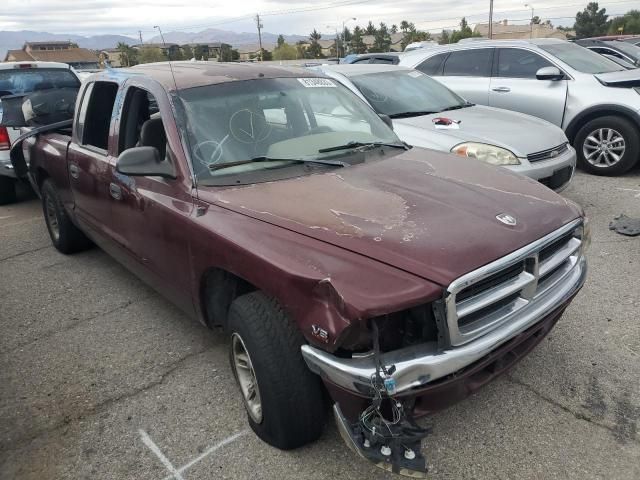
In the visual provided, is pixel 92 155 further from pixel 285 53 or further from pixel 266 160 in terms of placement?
pixel 285 53

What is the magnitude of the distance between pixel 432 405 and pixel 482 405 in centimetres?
80

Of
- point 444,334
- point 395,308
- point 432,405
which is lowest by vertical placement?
point 432,405

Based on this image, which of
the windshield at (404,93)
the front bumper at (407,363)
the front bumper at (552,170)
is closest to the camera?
the front bumper at (407,363)

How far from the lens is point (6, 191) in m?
7.38

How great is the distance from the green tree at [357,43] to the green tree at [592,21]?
25939 mm

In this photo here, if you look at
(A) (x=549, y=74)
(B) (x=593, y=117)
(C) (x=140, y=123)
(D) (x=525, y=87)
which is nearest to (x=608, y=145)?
(B) (x=593, y=117)

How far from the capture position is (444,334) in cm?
200

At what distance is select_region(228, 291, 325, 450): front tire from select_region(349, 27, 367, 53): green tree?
70.9 metres

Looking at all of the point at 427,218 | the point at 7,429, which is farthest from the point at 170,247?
the point at 427,218

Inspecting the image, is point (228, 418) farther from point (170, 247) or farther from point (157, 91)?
point (157, 91)

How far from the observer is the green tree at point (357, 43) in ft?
231

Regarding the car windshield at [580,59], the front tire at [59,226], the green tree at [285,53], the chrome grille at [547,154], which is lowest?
the green tree at [285,53]

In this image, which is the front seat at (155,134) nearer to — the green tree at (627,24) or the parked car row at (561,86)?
the parked car row at (561,86)

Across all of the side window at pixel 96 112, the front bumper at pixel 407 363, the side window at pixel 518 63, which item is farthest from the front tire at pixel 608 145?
the side window at pixel 96 112
